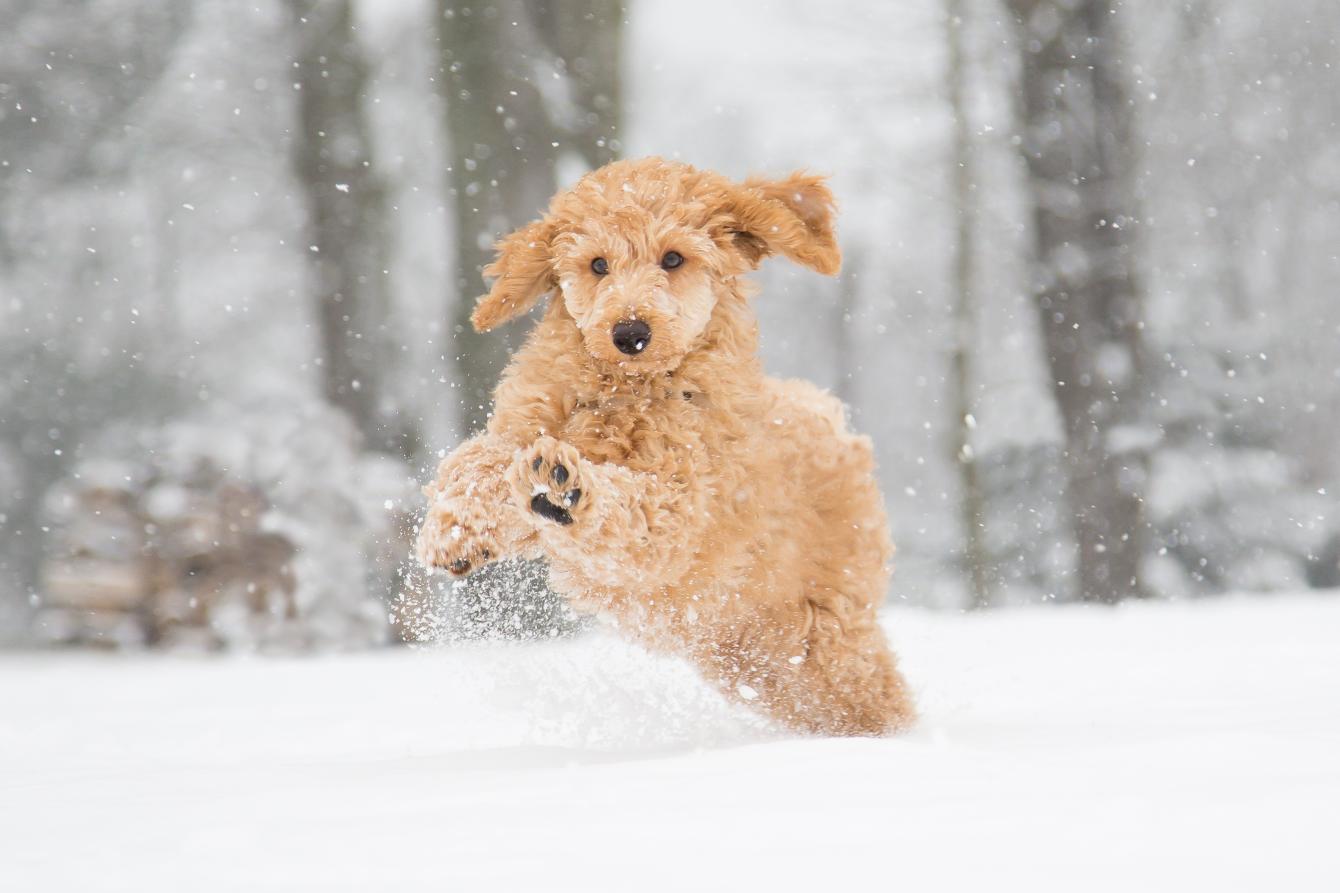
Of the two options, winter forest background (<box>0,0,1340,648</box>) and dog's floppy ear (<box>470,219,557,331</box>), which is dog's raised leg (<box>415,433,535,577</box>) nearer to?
dog's floppy ear (<box>470,219,557,331</box>)

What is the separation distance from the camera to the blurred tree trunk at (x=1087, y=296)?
966cm

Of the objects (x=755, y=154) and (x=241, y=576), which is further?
(x=755, y=154)

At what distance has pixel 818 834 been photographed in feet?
6.59

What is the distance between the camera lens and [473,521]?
9.84 feet

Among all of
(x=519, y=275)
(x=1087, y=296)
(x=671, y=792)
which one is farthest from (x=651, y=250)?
(x=1087, y=296)

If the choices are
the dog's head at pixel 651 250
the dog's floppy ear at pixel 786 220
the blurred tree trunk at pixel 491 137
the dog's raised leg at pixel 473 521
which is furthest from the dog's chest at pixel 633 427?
the blurred tree trunk at pixel 491 137

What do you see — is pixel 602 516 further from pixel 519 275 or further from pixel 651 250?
pixel 519 275

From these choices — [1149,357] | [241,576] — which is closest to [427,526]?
[241,576]

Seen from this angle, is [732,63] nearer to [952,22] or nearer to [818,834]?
[952,22]

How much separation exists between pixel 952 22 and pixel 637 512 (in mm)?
9002

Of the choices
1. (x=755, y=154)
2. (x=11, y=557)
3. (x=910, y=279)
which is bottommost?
(x=11, y=557)

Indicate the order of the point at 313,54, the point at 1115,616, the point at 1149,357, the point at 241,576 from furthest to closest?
1. the point at 1149,357
2. the point at 313,54
3. the point at 241,576
4. the point at 1115,616

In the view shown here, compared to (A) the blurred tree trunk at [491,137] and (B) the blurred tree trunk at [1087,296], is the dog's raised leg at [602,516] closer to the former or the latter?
(A) the blurred tree trunk at [491,137]

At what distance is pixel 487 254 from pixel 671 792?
5592mm
